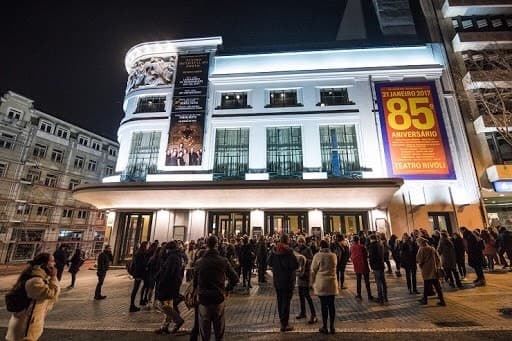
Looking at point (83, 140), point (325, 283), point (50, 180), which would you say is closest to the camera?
point (325, 283)

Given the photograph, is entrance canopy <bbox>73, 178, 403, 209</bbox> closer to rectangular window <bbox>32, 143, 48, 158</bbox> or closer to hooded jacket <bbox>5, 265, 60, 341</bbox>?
hooded jacket <bbox>5, 265, 60, 341</bbox>

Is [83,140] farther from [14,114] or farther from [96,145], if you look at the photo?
[14,114]

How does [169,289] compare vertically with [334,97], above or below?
below

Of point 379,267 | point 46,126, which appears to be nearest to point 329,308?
point 379,267

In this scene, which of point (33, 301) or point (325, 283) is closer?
point (33, 301)

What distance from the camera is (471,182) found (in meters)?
17.4

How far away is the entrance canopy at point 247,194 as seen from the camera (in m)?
14.7

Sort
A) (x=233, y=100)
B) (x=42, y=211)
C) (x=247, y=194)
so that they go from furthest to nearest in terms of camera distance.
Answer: (x=42, y=211)
(x=233, y=100)
(x=247, y=194)

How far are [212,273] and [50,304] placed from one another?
249 cm

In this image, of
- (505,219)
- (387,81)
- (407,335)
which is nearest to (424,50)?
(387,81)

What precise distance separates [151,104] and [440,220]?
2449cm

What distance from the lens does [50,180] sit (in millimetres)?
32875

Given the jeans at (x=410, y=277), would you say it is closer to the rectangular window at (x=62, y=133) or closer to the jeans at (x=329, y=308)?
the jeans at (x=329, y=308)

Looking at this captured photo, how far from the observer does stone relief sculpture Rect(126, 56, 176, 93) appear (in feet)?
74.2
